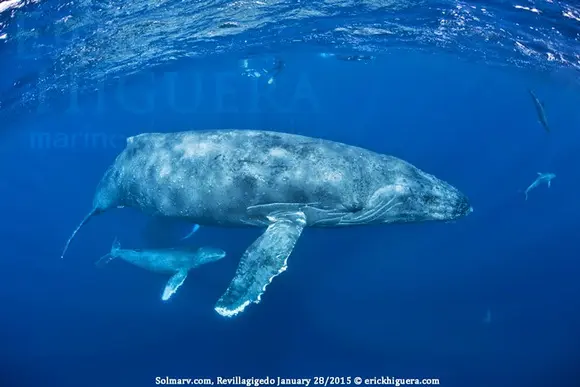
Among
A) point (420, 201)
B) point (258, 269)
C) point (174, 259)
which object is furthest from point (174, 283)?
point (420, 201)

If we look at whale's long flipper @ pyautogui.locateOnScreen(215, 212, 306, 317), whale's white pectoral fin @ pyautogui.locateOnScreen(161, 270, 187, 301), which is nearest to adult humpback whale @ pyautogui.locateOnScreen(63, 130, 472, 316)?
whale's long flipper @ pyautogui.locateOnScreen(215, 212, 306, 317)

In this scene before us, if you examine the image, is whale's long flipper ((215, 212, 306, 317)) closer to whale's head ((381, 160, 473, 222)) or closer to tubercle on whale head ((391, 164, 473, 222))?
whale's head ((381, 160, 473, 222))

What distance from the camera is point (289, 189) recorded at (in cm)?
745

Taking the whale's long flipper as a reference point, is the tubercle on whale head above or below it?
above

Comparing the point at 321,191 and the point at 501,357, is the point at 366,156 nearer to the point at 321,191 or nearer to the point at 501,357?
the point at 321,191

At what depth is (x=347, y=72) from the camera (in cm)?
4619

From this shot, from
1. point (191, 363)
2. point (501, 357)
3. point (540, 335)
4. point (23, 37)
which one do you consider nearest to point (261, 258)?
point (191, 363)

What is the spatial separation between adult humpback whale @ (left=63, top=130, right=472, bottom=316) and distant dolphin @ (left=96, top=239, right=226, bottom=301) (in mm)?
4121

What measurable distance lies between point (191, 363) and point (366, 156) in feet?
41.5

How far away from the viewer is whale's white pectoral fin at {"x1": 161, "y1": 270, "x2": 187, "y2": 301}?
11434 millimetres

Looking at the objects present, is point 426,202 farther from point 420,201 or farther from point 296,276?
point 296,276

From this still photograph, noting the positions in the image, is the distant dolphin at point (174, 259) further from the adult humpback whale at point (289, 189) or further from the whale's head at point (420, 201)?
the whale's head at point (420, 201)

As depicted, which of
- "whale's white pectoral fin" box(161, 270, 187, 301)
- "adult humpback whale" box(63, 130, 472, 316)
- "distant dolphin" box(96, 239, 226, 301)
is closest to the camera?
"adult humpback whale" box(63, 130, 472, 316)

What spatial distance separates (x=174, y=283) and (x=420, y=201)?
809 cm
